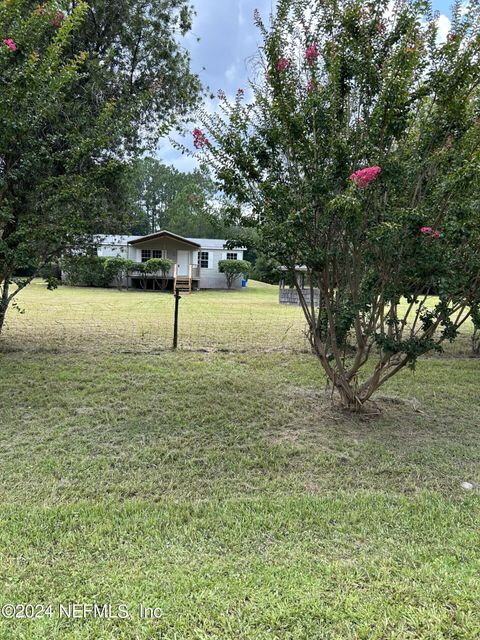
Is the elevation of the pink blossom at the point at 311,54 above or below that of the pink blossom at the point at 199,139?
above

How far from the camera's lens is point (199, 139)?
3674mm

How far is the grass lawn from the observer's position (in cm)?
166

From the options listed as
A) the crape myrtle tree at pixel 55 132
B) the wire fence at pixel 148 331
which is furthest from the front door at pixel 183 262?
the crape myrtle tree at pixel 55 132

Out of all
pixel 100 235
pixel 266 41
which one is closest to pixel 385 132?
pixel 266 41

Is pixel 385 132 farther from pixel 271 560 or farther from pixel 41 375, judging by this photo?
pixel 41 375

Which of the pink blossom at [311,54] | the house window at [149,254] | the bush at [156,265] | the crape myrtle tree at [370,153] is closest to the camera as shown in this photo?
the crape myrtle tree at [370,153]

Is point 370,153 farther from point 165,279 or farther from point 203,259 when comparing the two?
point 203,259

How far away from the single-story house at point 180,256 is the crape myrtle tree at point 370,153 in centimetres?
1765

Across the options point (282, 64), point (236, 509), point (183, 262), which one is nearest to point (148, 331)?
point (282, 64)

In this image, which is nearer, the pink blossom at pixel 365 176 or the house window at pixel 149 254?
the pink blossom at pixel 365 176

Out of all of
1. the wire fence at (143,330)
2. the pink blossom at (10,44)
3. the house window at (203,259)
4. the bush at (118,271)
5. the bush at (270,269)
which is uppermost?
the pink blossom at (10,44)

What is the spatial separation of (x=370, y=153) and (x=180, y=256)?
2080cm

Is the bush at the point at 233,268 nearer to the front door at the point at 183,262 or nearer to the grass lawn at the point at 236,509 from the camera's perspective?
the front door at the point at 183,262

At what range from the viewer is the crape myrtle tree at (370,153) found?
3.05 m
